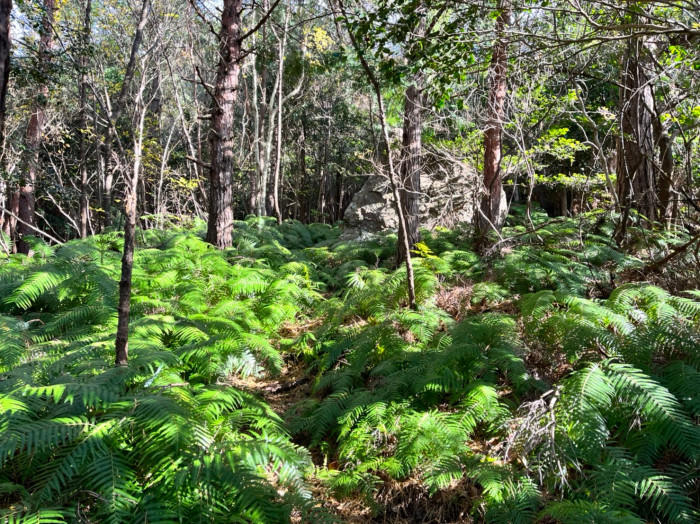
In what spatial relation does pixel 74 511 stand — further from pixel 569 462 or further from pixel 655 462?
pixel 655 462

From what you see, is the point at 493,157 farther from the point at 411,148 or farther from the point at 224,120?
the point at 224,120

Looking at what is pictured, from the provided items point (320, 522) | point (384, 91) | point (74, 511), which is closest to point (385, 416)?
point (320, 522)

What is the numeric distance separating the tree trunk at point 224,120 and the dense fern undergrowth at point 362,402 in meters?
2.30

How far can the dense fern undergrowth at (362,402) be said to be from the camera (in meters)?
2.18

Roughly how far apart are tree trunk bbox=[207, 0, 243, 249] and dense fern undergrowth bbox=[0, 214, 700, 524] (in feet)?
7.55

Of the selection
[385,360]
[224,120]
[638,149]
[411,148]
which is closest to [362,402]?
[385,360]

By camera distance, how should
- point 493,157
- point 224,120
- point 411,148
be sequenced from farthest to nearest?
point 493,157 < point 224,120 < point 411,148

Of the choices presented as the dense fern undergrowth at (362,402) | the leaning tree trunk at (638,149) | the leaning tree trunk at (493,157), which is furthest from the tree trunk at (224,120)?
the leaning tree trunk at (638,149)

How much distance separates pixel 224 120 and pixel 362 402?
5735 millimetres

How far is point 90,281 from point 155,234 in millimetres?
3835

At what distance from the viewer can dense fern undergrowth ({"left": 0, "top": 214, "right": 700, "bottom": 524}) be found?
2.18 m

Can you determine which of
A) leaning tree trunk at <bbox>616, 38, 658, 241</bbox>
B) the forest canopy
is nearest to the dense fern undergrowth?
the forest canopy

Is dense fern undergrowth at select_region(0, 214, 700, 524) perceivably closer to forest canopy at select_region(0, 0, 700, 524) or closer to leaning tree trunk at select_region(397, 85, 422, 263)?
forest canopy at select_region(0, 0, 700, 524)

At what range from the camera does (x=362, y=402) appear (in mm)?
3480
